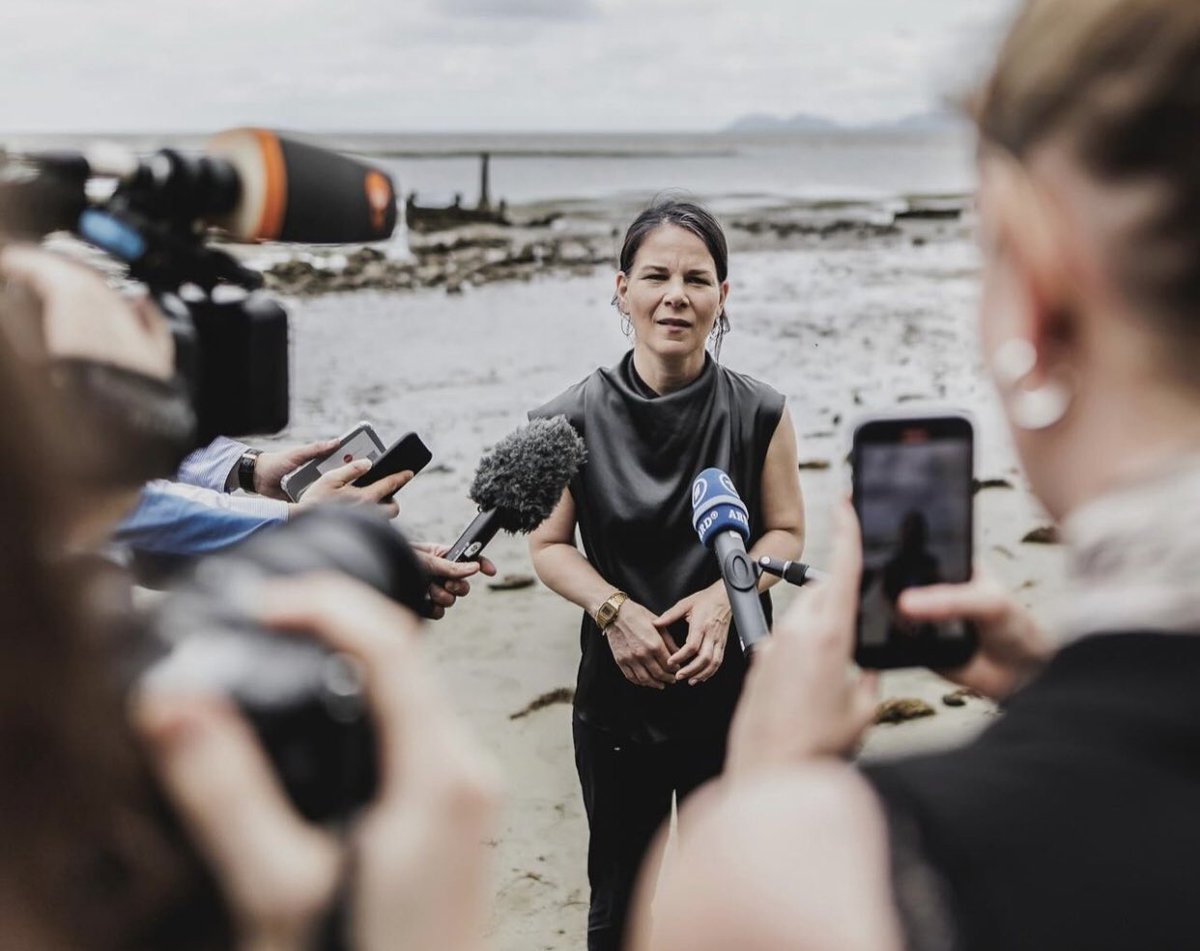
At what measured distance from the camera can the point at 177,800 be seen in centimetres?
73

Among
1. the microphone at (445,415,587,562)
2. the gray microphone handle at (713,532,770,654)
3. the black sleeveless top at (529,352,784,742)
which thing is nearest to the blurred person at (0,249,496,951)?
the gray microphone handle at (713,532,770,654)

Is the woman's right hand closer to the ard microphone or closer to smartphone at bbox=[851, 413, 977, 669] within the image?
the ard microphone

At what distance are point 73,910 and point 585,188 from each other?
43714mm

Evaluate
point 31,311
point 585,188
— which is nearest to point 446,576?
point 31,311

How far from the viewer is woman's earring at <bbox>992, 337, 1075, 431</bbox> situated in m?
0.92

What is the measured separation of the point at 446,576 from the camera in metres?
2.54

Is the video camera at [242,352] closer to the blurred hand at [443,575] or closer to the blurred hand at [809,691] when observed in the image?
the blurred hand at [809,691]

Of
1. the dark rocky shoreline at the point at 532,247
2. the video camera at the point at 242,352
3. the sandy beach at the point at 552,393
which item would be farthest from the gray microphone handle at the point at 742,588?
the dark rocky shoreline at the point at 532,247

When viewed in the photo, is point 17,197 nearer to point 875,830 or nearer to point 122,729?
point 122,729

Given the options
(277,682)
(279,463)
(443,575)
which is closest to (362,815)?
(277,682)

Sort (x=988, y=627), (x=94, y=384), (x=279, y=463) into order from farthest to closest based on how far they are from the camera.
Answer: (x=279, y=463) < (x=988, y=627) < (x=94, y=384)

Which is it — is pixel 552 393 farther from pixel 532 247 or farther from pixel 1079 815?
pixel 532 247

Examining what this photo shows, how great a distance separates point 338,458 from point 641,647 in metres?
0.87

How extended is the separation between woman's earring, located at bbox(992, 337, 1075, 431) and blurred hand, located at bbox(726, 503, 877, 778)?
0.31 meters
